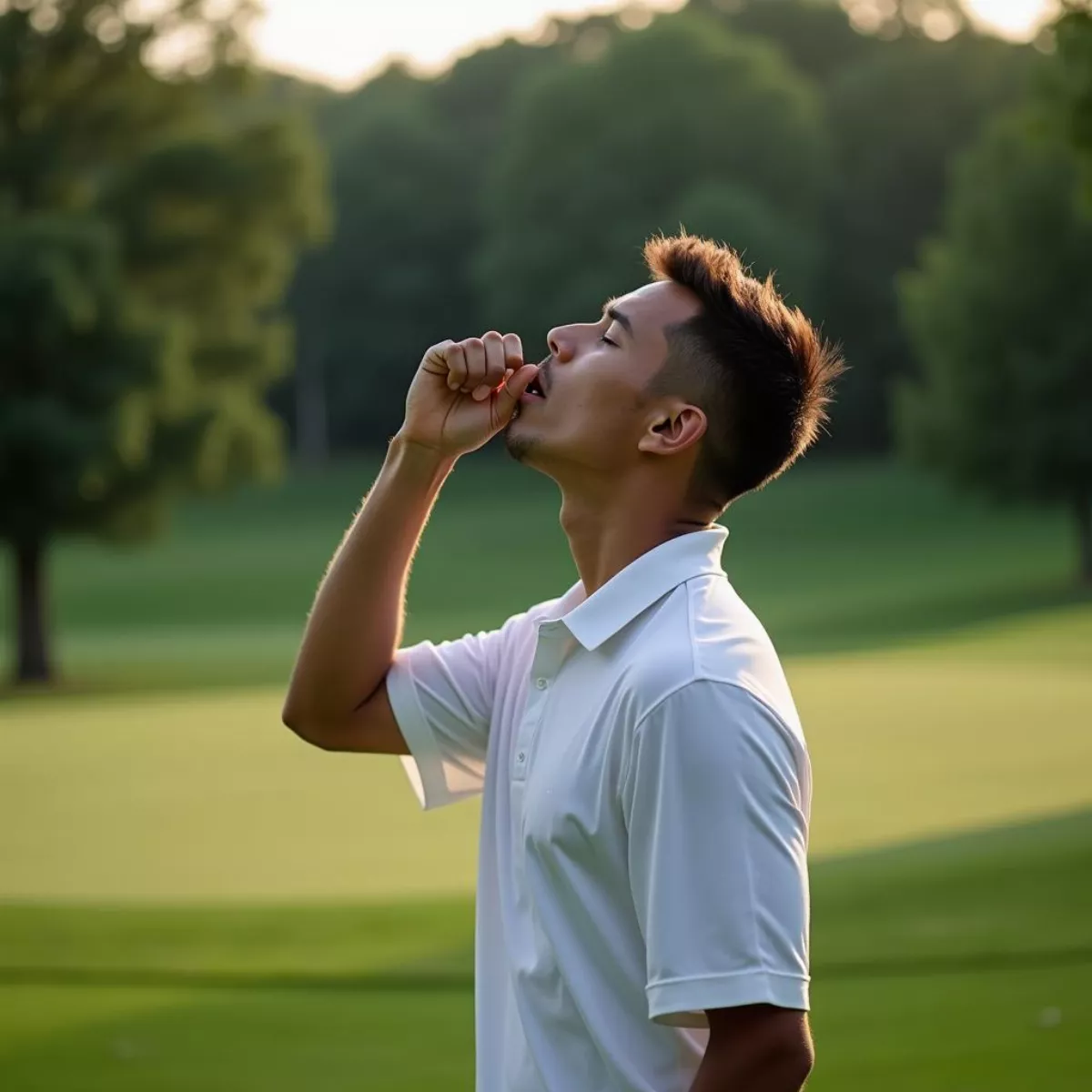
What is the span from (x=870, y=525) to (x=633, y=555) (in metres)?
38.0

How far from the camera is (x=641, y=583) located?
217cm

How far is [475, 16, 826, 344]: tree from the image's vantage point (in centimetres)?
5209

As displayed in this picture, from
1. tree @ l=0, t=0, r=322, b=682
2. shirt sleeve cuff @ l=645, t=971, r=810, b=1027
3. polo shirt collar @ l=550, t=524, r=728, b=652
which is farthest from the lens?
tree @ l=0, t=0, r=322, b=682

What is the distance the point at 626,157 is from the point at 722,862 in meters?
54.2

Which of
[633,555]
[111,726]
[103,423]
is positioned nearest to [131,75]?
[103,423]

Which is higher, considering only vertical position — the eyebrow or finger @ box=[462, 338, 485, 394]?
the eyebrow

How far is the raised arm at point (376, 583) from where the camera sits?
261 cm

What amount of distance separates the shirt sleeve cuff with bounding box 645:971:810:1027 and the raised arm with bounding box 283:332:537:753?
0.85 metres

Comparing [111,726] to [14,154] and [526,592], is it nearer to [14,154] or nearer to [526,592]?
[14,154]

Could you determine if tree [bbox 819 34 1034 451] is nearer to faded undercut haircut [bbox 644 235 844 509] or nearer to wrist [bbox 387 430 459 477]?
wrist [bbox 387 430 459 477]

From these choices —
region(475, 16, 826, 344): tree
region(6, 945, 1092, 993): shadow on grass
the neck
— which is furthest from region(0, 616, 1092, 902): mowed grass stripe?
region(475, 16, 826, 344): tree

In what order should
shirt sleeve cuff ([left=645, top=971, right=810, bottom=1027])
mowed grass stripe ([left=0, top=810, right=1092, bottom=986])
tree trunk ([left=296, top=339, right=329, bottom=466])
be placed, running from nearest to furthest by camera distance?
shirt sleeve cuff ([left=645, top=971, right=810, bottom=1027]) → mowed grass stripe ([left=0, top=810, right=1092, bottom=986]) → tree trunk ([left=296, top=339, right=329, bottom=466])

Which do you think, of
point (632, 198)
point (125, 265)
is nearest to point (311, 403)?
point (632, 198)

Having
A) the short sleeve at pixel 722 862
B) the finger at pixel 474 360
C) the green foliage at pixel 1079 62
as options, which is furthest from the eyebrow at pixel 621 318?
the green foliage at pixel 1079 62
